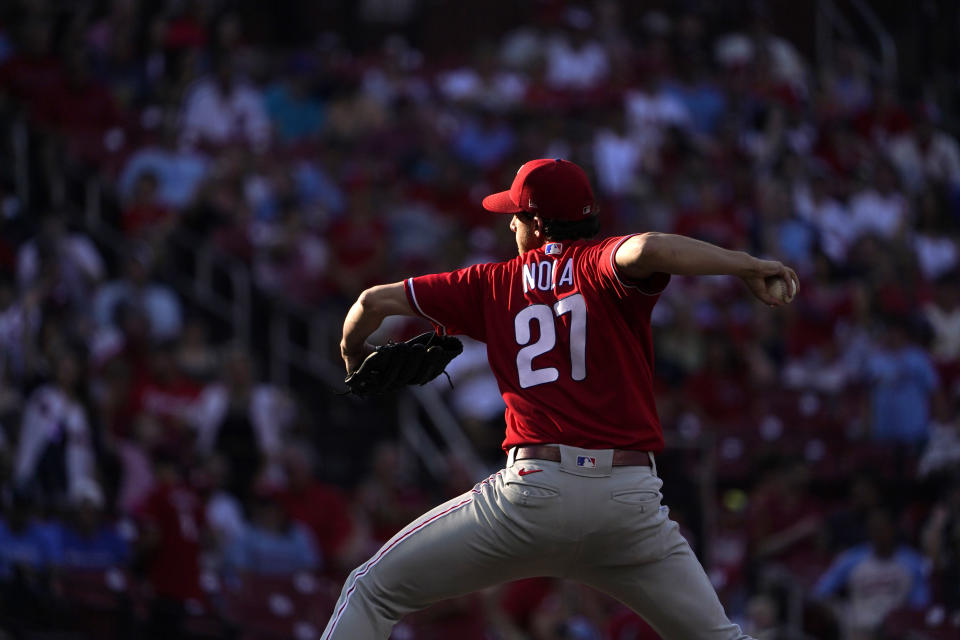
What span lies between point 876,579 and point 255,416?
445 centimetres

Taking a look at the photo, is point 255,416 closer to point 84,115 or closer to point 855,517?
point 855,517

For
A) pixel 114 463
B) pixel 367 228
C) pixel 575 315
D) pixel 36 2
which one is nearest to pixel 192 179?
pixel 367 228

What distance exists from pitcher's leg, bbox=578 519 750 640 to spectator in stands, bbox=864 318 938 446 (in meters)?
6.38

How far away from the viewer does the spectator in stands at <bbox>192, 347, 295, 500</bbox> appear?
1013 cm

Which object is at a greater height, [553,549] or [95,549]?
[553,549]

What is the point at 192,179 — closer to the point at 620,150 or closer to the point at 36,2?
the point at 36,2

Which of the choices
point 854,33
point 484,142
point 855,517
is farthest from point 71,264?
point 854,33

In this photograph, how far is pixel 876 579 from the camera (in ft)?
27.0

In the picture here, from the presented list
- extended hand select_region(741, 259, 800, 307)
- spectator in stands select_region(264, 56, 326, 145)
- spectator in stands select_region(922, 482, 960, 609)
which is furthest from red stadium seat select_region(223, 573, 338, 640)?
spectator in stands select_region(264, 56, 326, 145)

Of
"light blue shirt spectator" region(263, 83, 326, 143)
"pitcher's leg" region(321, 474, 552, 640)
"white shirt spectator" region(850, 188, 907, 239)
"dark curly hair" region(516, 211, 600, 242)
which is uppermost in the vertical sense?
"light blue shirt spectator" region(263, 83, 326, 143)

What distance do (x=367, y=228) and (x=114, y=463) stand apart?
3.63 m

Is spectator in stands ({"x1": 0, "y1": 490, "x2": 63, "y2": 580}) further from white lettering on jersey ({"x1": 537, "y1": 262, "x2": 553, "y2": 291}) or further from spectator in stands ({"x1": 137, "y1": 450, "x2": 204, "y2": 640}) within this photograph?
white lettering on jersey ({"x1": 537, "y1": 262, "x2": 553, "y2": 291})

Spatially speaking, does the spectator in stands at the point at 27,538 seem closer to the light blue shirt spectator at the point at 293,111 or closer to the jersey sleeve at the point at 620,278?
the jersey sleeve at the point at 620,278

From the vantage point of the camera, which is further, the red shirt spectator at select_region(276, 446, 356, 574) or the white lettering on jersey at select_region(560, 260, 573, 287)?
the red shirt spectator at select_region(276, 446, 356, 574)
